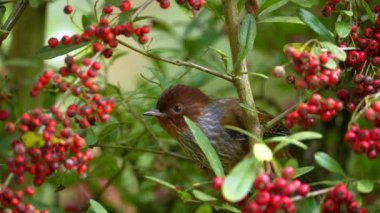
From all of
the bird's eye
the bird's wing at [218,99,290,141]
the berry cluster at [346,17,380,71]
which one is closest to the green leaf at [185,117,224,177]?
the berry cluster at [346,17,380,71]

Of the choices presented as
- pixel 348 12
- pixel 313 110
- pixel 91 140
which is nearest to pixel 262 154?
pixel 313 110

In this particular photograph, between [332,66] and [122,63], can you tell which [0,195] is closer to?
[332,66]

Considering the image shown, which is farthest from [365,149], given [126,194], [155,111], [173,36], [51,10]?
[51,10]

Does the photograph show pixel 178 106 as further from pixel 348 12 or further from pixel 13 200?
pixel 13 200

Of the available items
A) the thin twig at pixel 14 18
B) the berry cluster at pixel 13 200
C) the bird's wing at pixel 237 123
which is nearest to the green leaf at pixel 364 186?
the berry cluster at pixel 13 200

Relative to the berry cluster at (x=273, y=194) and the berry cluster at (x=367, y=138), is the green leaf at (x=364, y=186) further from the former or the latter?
the berry cluster at (x=273, y=194)

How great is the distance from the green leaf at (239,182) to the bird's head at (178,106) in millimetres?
1411

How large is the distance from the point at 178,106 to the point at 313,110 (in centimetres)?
158

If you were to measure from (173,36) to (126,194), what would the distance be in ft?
2.84

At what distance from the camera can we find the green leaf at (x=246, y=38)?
2.28m

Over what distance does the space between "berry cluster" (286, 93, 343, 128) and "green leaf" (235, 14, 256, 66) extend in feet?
1.36

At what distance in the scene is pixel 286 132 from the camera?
11.0ft

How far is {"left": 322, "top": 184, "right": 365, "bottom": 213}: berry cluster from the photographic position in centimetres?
180

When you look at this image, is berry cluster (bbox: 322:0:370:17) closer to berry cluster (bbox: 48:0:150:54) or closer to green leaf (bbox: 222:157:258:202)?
berry cluster (bbox: 48:0:150:54)
